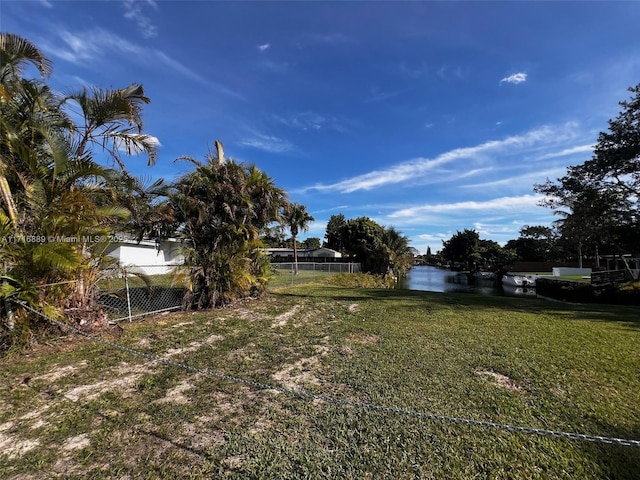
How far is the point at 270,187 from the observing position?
881 cm

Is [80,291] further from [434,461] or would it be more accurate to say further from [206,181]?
[434,461]

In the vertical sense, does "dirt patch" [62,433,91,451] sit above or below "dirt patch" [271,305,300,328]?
below

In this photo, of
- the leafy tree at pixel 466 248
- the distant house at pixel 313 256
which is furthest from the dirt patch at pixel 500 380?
the leafy tree at pixel 466 248

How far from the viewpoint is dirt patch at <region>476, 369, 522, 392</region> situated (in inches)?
141

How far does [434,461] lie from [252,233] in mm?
7107

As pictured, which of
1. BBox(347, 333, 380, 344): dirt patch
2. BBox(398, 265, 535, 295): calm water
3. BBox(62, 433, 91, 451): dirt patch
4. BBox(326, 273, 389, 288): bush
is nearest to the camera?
BBox(62, 433, 91, 451): dirt patch

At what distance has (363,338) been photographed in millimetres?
5629

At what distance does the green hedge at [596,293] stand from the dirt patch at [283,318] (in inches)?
510

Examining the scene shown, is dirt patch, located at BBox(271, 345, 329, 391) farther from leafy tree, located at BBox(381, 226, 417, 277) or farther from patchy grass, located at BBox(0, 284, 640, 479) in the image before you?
leafy tree, located at BBox(381, 226, 417, 277)

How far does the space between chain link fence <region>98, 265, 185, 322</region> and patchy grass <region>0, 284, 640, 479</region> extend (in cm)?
92

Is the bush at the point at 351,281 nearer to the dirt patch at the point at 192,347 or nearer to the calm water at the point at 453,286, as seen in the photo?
the calm water at the point at 453,286

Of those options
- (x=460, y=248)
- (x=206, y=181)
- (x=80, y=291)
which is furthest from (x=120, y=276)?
(x=460, y=248)

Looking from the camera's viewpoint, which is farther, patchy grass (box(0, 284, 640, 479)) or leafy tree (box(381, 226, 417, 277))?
leafy tree (box(381, 226, 417, 277))

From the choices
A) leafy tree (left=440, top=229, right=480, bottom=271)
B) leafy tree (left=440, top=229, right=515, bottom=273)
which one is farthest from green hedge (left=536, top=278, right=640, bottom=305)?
leafy tree (left=440, top=229, right=480, bottom=271)
